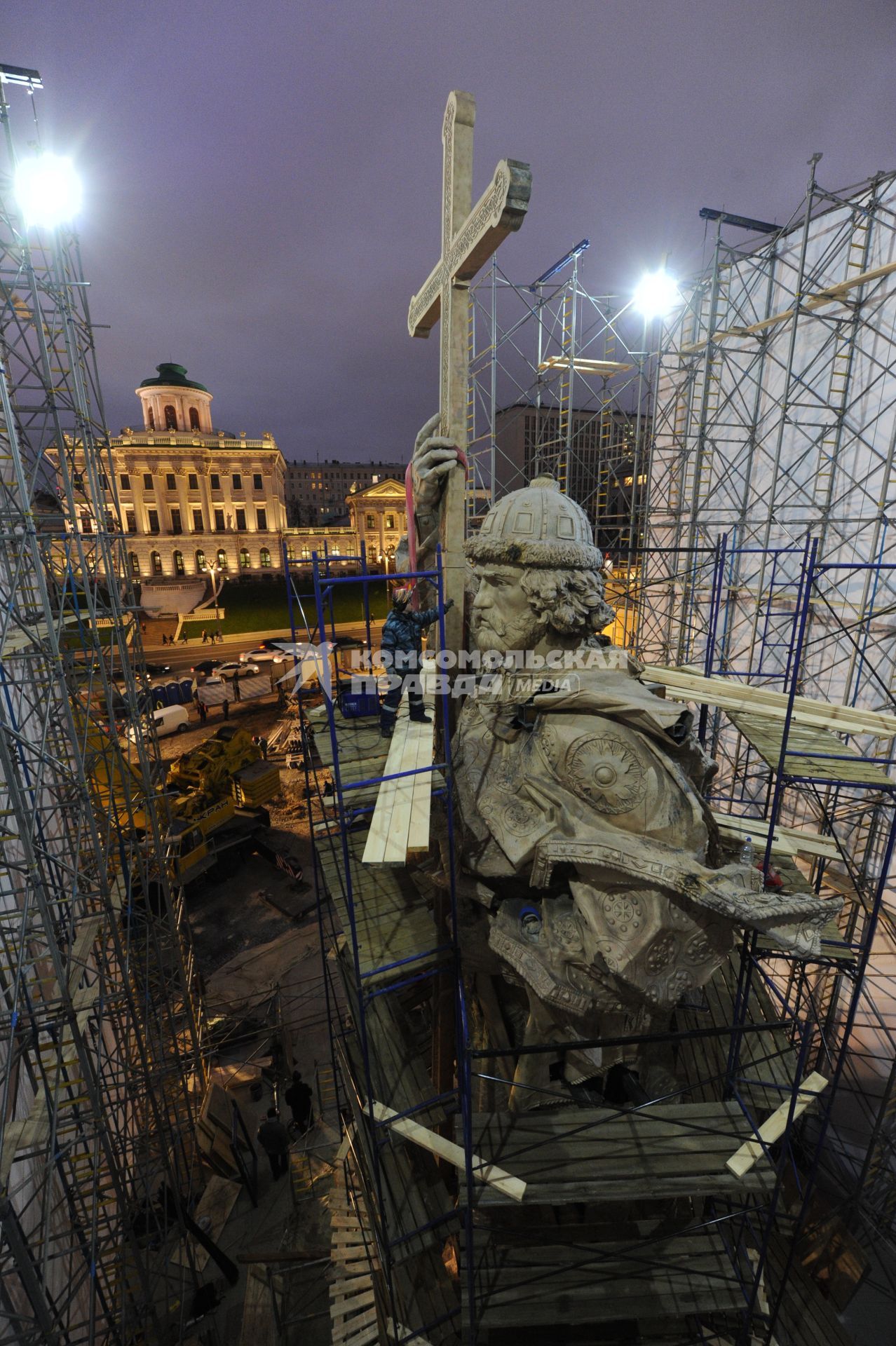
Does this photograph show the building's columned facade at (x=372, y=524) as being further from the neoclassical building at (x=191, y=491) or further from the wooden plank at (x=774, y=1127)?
the wooden plank at (x=774, y=1127)

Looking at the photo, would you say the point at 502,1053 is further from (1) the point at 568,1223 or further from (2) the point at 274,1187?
(2) the point at 274,1187

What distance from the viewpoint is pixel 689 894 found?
12.0 feet

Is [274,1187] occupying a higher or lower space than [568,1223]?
lower

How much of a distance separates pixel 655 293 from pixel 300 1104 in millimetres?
16717

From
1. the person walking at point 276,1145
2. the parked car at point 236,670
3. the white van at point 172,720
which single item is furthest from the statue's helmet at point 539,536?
the parked car at point 236,670

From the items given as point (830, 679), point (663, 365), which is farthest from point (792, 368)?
point (830, 679)

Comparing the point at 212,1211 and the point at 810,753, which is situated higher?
the point at 810,753

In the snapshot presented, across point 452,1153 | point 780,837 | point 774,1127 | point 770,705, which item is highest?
point 770,705

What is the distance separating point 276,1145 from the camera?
27.0 ft

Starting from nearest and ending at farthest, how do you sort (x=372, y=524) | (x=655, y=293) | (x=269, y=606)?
(x=655, y=293)
(x=269, y=606)
(x=372, y=524)

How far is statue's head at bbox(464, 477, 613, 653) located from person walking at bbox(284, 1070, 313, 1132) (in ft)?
25.1

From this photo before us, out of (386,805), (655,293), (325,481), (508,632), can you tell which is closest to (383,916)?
(386,805)

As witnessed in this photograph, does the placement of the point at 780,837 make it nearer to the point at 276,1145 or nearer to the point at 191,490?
the point at 276,1145

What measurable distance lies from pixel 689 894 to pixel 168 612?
39.3 meters
